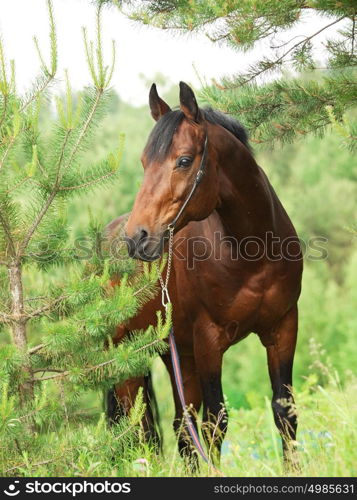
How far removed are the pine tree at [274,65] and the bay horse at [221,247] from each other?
1.87ft

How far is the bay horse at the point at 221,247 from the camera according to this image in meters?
4.00

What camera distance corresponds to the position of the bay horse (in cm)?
400

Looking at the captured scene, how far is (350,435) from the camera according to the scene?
11.5 ft

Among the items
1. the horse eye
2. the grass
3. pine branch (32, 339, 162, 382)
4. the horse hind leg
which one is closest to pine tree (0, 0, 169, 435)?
pine branch (32, 339, 162, 382)

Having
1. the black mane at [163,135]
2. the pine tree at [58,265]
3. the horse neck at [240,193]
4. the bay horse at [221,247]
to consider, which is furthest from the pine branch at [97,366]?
the black mane at [163,135]

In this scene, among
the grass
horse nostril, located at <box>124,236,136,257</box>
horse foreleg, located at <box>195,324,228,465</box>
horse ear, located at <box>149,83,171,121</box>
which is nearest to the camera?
the grass

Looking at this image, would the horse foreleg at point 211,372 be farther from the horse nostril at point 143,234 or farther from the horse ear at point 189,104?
the horse ear at point 189,104

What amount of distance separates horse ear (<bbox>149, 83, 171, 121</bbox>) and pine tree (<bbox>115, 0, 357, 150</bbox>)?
0.55 metres

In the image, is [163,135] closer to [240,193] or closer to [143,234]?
[143,234]

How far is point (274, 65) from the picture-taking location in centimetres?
508

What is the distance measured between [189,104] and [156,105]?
0.34 meters

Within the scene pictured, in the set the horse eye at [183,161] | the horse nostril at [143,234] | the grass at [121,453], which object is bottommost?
the grass at [121,453]

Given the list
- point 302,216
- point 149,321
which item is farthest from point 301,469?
point 302,216

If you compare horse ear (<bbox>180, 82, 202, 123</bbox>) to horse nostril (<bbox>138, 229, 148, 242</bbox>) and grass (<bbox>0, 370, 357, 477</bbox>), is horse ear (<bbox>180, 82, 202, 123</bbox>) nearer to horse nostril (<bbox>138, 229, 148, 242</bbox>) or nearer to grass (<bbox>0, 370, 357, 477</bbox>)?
horse nostril (<bbox>138, 229, 148, 242</bbox>)
